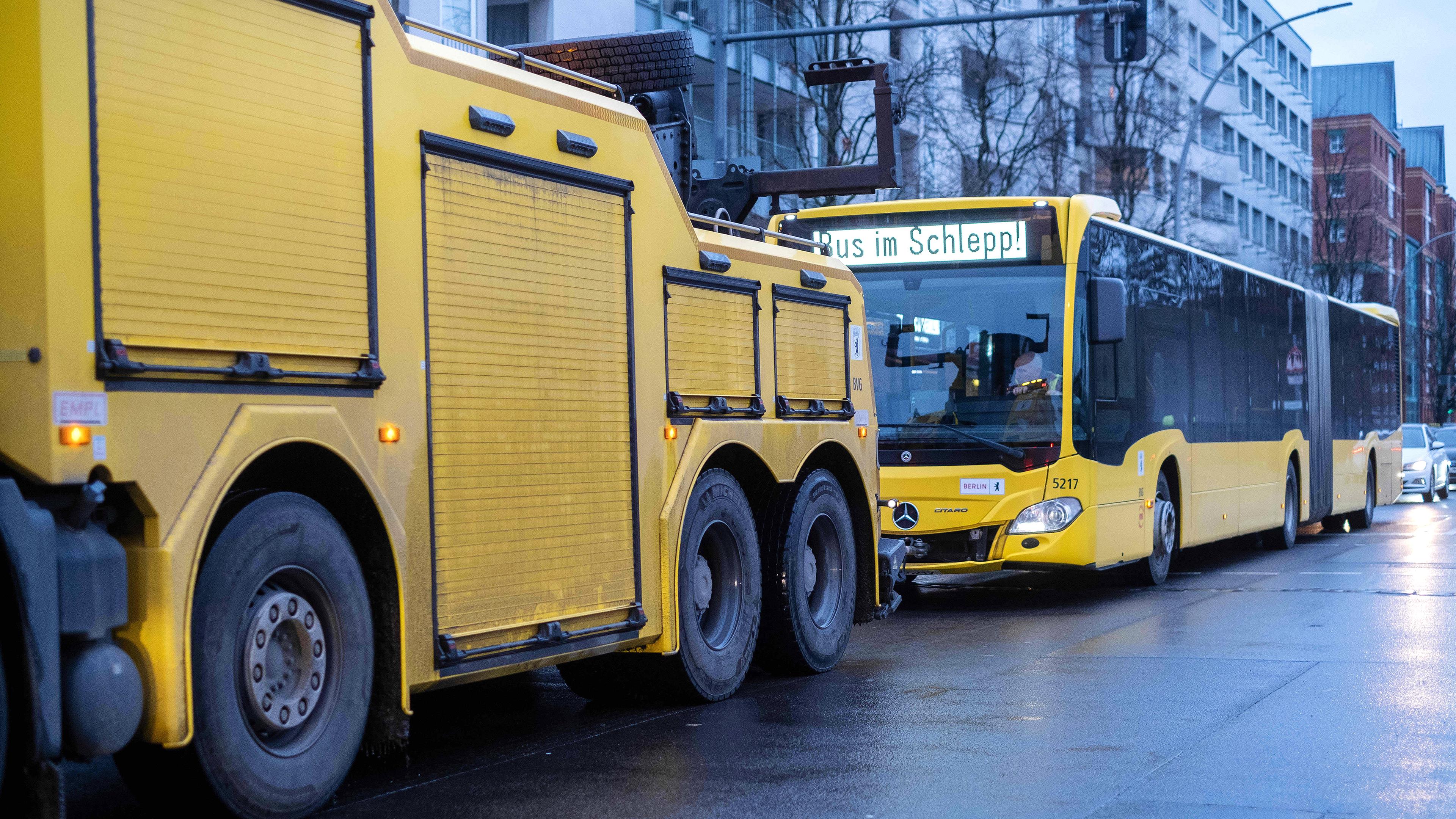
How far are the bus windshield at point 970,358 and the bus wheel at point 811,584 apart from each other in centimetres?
317

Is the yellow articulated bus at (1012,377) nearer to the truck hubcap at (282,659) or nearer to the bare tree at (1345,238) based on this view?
the truck hubcap at (282,659)

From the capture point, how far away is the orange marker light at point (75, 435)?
4594 millimetres

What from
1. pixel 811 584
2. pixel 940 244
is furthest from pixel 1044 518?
pixel 811 584

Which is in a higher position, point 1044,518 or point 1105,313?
point 1105,313

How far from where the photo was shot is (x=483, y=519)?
6.48 metres

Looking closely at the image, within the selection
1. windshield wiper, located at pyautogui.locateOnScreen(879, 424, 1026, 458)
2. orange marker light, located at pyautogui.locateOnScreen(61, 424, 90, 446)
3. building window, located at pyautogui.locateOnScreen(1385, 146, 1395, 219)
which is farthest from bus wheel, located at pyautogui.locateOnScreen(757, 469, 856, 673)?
building window, located at pyautogui.locateOnScreen(1385, 146, 1395, 219)

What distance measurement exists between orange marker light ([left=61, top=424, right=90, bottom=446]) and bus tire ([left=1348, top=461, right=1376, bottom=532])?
22.9 metres

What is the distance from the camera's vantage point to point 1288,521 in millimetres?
20047

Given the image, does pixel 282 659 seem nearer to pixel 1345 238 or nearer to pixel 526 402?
pixel 526 402

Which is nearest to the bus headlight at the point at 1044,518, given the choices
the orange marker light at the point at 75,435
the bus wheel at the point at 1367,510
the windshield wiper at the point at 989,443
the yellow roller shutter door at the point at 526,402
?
the windshield wiper at the point at 989,443

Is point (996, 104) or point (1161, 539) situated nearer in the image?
point (1161, 539)

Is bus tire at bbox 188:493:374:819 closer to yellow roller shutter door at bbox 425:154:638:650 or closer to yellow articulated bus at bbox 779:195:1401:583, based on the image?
yellow roller shutter door at bbox 425:154:638:650

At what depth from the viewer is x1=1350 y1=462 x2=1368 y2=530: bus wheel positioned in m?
25.2

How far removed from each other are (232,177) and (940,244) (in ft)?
28.6
